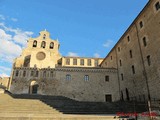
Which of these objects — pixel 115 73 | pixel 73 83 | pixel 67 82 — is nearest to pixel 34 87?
pixel 67 82

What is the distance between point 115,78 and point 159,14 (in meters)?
15.0

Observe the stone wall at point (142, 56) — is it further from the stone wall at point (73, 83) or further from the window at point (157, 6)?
the stone wall at point (73, 83)

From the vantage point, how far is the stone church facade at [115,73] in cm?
1845

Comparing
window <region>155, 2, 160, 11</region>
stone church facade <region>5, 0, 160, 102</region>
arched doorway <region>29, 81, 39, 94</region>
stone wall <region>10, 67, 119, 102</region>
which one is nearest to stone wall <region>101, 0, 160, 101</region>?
stone church facade <region>5, 0, 160, 102</region>

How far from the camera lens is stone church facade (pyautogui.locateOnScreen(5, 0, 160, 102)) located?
60.5 feet

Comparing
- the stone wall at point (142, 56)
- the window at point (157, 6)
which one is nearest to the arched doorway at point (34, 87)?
the stone wall at point (142, 56)

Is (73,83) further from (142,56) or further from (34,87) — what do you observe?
(142,56)

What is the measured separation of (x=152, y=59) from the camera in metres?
18.2

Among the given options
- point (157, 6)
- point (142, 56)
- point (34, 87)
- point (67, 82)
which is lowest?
point (34, 87)

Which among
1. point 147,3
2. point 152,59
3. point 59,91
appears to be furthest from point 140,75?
point 59,91

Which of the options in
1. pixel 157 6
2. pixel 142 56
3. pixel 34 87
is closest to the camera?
pixel 157 6

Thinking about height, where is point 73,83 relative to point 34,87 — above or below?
above

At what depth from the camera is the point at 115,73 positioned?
1148 inches

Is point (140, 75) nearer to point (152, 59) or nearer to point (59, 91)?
point (152, 59)
